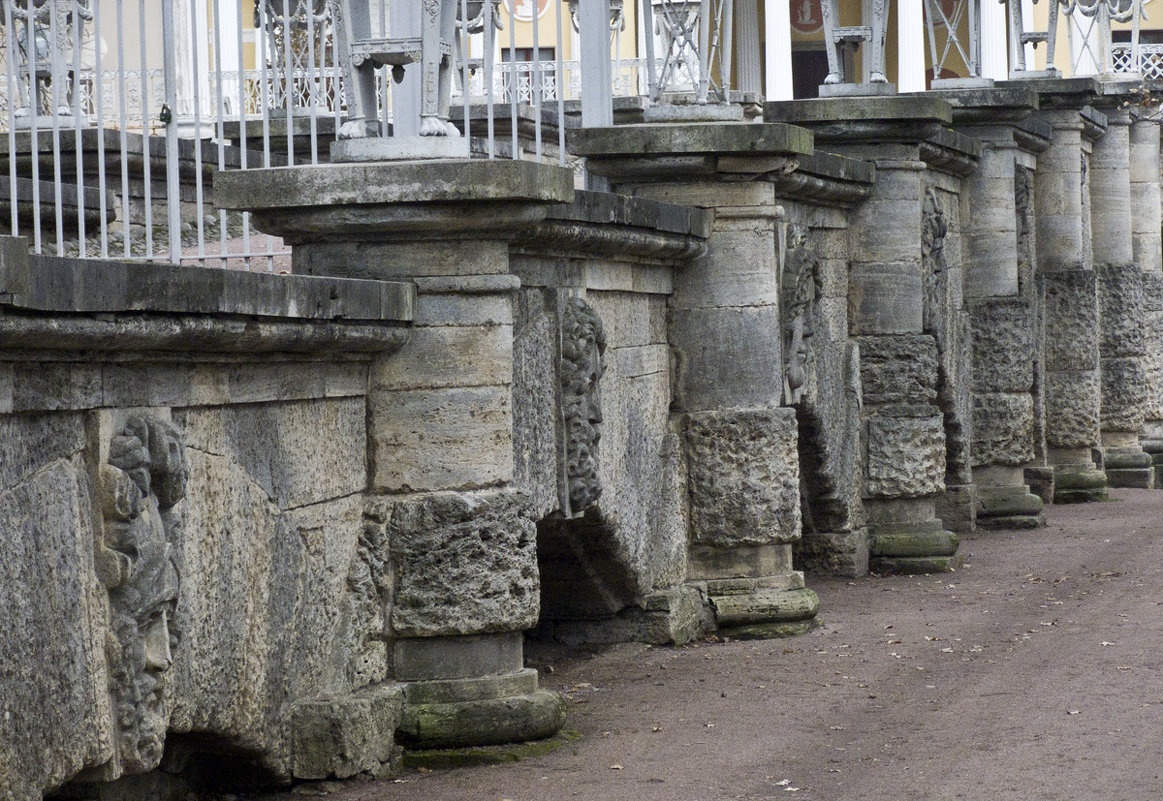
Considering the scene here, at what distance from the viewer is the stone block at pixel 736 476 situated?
857 cm

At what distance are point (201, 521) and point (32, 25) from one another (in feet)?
7.85

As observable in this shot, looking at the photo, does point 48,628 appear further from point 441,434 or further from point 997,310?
point 997,310

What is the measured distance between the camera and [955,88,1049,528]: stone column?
1370 cm

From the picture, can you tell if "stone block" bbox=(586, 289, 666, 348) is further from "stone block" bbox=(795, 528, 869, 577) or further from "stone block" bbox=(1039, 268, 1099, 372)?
"stone block" bbox=(1039, 268, 1099, 372)

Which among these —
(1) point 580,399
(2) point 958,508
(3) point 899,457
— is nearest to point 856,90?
(3) point 899,457

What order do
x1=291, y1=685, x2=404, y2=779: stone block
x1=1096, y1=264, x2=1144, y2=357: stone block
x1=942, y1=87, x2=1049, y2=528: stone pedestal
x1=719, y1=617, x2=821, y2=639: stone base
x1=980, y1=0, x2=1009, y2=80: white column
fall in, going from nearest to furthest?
x1=291, y1=685, x2=404, y2=779: stone block → x1=719, y1=617, x2=821, y2=639: stone base → x1=942, y1=87, x2=1049, y2=528: stone pedestal → x1=1096, y1=264, x2=1144, y2=357: stone block → x1=980, y1=0, x2=1009, y2=80: white column

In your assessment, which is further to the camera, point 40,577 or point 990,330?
point 990,330

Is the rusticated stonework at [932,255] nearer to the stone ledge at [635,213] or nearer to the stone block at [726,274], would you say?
the stone block at [726,274]

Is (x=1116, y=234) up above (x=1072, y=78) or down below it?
below

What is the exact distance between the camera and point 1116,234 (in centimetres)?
1753

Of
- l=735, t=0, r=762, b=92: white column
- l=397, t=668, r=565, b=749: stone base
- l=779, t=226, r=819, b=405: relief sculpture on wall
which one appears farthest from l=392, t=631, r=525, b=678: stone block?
l=735, t=0, r=762, b=92: white column

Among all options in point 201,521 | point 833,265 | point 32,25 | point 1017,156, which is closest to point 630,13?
point 1017,156

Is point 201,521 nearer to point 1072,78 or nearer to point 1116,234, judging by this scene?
point 1072,78

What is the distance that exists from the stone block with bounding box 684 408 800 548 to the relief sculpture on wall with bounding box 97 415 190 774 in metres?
4.15
